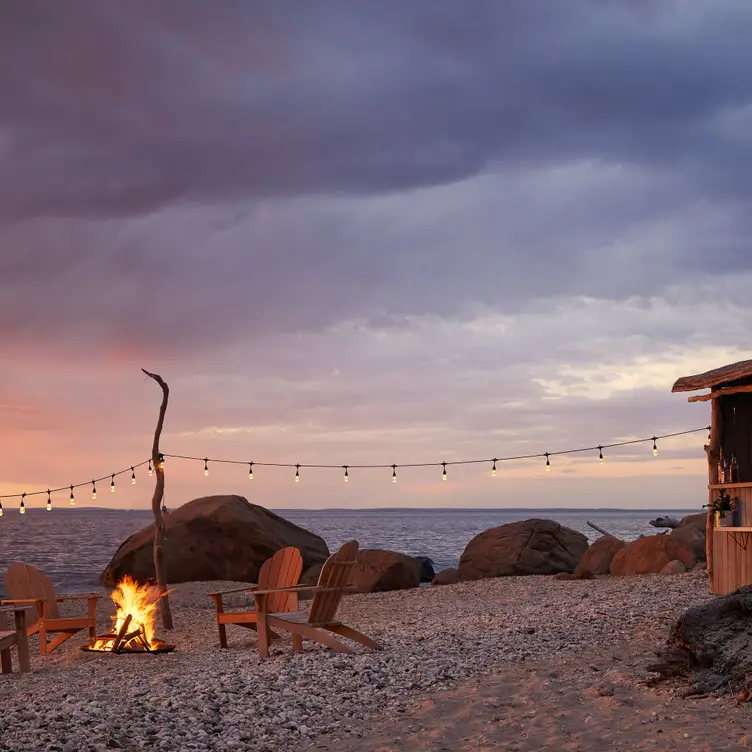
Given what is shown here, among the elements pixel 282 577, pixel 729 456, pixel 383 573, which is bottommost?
pixel 383 573

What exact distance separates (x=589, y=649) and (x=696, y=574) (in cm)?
565

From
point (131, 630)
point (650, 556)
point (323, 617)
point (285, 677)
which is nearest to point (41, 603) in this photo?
point (131, 630)

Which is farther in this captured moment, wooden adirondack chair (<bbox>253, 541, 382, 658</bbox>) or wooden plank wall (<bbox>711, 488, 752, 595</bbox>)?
wooden plank wall (<bbox>711, 488, 752, 595</bbox>)

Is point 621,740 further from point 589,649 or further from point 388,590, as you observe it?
point 388,590

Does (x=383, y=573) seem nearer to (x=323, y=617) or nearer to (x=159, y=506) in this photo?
(x=159, y=506)

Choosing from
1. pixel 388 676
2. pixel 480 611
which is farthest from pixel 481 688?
pixel 480 611

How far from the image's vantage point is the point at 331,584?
6969mm

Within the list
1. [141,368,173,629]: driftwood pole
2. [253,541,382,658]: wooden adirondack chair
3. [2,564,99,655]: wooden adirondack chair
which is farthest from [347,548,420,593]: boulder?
[253,541,382,658]: wooden adirondack chair

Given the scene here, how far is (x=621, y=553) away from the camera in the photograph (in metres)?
13.2

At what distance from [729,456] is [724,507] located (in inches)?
36.9

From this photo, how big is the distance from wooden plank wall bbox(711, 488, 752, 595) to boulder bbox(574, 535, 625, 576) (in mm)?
A: 3691

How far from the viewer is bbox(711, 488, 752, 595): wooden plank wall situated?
30.3 feet

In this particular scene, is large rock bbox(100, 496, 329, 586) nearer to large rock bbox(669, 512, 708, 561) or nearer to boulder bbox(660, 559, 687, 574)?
large rock bbox(669, 512, 708, 561)

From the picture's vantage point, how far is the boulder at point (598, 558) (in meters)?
13.4
